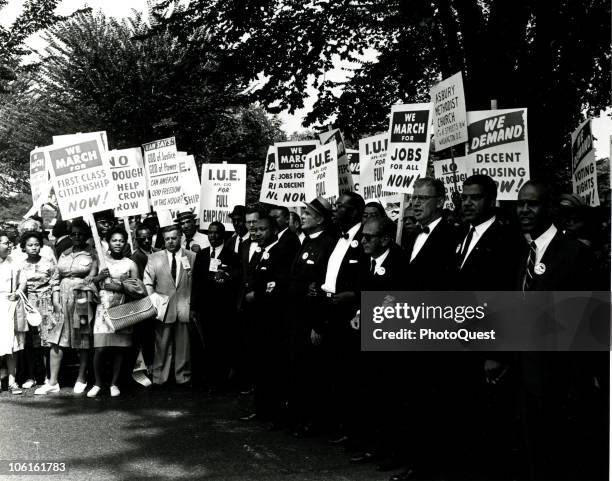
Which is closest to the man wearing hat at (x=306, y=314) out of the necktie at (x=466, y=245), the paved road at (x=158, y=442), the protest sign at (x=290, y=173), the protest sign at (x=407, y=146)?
the paved road at (x=158, y=442)

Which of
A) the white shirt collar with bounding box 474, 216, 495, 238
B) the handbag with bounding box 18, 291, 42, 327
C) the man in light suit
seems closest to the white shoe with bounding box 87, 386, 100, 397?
the man in light suit

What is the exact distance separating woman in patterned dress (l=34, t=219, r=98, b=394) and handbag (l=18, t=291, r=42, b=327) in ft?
0.67

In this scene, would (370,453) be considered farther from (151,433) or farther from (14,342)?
(14,342)

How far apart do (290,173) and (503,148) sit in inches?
152

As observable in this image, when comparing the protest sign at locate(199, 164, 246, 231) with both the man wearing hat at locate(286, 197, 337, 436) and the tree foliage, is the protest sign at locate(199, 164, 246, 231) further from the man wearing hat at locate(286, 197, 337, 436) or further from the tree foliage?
the tree foliage

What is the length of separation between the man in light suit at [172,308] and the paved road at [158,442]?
3.00 ft

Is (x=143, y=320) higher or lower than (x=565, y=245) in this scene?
lower

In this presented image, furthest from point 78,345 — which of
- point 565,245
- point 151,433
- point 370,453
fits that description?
point 565,245

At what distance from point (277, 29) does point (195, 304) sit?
6.02 m

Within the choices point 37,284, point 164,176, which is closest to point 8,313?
point 37,284

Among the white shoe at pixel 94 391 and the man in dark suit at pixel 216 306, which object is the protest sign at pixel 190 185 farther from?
the white shoe at pixel 94 391

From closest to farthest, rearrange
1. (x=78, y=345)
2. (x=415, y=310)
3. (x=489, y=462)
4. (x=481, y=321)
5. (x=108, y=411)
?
(x=481, y=321) < (x=415, y=310) < (x=489, y=462) < (x=108, y=411) < (x=78, y=345)

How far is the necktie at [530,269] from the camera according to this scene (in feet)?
17.3

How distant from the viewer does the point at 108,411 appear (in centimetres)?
888
